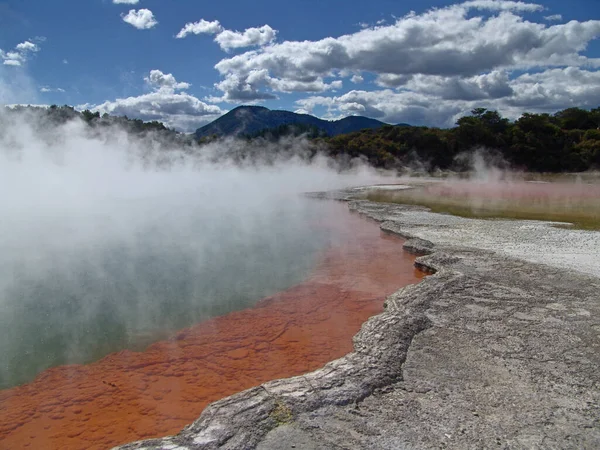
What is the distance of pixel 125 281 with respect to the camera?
6836 millimetres

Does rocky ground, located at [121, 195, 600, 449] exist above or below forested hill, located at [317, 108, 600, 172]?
below

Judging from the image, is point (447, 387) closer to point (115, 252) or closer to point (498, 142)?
point (115, 252)

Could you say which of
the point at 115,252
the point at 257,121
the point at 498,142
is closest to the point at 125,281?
the point at 115,252

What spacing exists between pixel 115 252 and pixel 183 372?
498 centimetres

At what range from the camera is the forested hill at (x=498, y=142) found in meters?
29.9

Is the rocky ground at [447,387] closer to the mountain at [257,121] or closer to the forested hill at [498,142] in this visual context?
the forested hill at [498,142]

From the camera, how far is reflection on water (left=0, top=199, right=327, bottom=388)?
492 cm

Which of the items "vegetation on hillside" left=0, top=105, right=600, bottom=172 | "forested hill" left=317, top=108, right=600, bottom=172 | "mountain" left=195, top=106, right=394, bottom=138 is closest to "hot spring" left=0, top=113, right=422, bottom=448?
"vegetation on hillside" left=0, top=105, right=600, bottom=172

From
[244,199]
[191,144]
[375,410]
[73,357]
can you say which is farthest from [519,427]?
[191,144]

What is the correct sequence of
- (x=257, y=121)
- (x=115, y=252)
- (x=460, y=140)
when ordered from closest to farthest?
(x=115, y=252) → (x=460, y=140) → (x=257, y=121)

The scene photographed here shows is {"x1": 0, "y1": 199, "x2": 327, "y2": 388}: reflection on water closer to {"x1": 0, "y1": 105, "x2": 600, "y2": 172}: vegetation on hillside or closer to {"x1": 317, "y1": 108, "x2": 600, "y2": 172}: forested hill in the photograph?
{"x1": 0, "y1": 105, "x2": 600, "y2": 172}: vegetation on hillside

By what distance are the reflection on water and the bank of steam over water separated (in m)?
0.02

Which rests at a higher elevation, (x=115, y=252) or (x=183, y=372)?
(x=115, y=252)

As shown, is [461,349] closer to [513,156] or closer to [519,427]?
[519,427]
